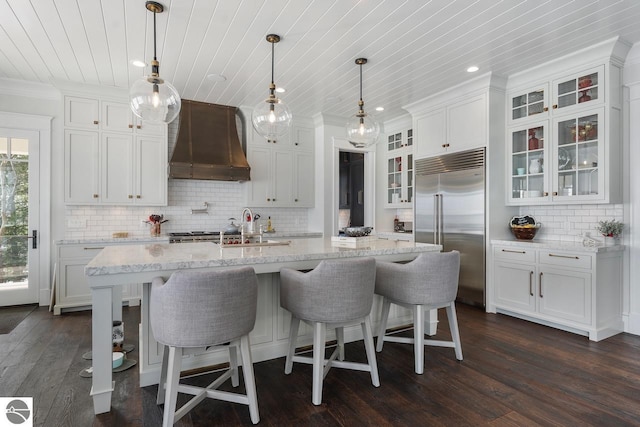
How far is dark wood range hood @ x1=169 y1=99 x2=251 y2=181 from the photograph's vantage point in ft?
15.8

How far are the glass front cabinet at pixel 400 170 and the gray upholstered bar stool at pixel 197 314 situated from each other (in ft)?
14.1

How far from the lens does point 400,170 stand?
6098mm

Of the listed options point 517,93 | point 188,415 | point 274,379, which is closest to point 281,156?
point 517,93

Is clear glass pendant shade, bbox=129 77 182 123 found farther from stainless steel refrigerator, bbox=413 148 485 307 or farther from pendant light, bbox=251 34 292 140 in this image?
stainless steel refrigerator, bbox=413 148 485 307

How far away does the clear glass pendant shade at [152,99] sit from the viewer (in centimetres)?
240

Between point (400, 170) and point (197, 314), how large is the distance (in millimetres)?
4884

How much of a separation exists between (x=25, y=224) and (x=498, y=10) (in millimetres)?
5657

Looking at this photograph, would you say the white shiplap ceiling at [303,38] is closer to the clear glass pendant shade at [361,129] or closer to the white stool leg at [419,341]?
the clear glass pendant shade at [361,129]

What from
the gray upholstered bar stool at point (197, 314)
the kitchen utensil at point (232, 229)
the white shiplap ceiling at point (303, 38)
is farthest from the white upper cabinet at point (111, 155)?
the gray upholstered bar stool at point (197, 314)

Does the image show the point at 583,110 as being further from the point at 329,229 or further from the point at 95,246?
the point at 95,246

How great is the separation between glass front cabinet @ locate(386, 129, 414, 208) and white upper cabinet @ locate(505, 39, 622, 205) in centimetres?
172

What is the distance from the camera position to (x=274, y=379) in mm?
2525

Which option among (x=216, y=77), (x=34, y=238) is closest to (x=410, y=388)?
(x=216, y=77)

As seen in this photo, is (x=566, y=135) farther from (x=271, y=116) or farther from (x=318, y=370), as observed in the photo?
(x=318, y=370)
